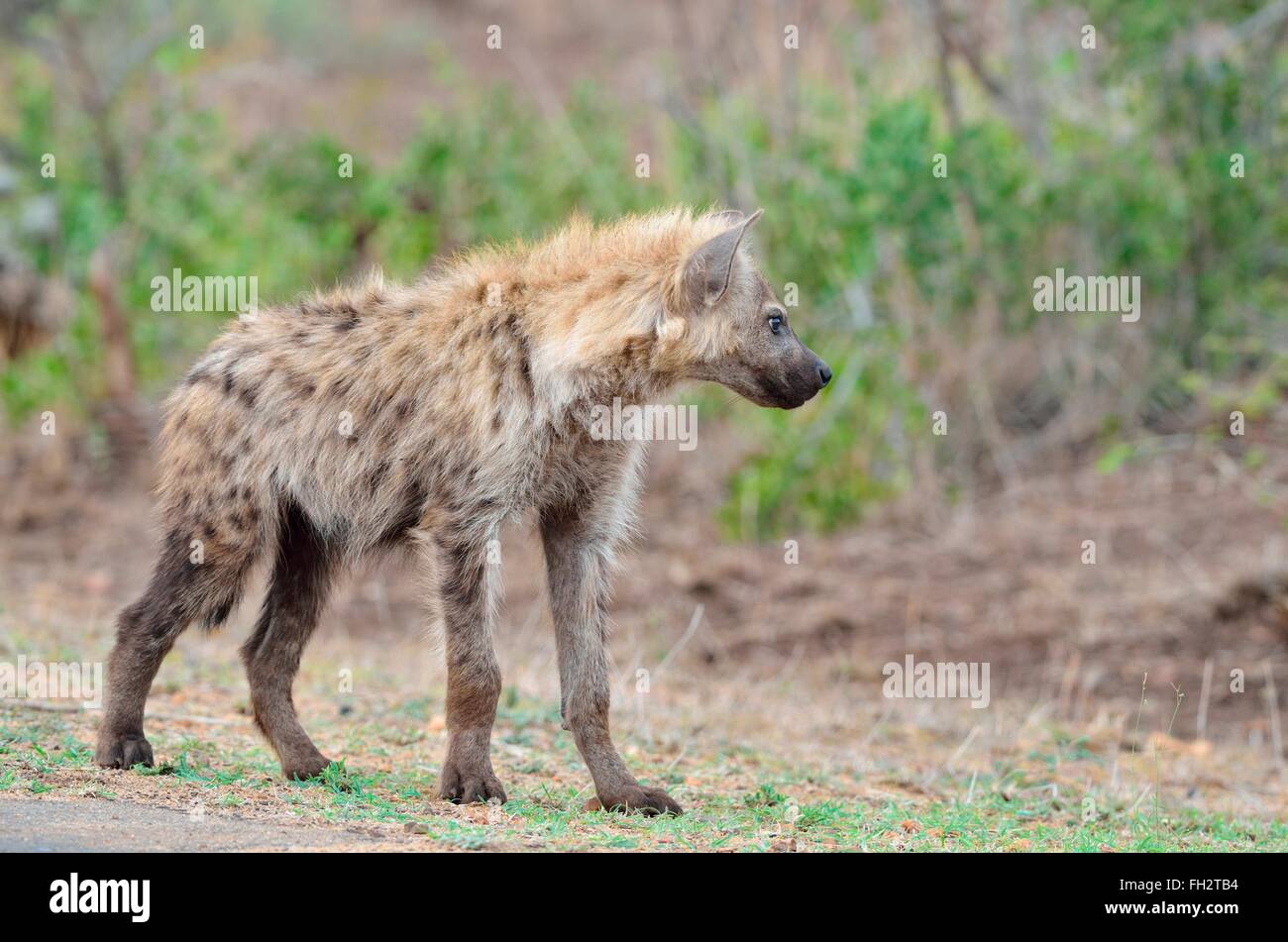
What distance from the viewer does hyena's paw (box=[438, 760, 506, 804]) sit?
511 cm

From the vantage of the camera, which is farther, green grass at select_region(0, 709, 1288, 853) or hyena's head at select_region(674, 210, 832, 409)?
hyena's head at select_region(674, 210, 832, 409)

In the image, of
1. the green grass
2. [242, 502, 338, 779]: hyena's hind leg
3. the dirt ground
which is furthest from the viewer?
[242, 502, 338, 779]: hyena's hind leg

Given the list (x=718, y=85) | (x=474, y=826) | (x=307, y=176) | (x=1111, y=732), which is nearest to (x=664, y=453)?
(x=718, y=85)

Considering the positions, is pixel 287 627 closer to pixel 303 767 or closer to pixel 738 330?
pixel 303 767

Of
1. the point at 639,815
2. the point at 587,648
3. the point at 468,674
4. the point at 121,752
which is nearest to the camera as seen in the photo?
the point at 639,815

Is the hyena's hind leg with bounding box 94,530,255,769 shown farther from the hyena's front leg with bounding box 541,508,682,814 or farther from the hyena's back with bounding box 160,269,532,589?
the hyena's front leg with bounding box 541,508,682,814

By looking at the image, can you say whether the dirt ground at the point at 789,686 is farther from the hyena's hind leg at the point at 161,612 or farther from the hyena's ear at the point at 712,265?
the hyena's ear at the point at 712,265

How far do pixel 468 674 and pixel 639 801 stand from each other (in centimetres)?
69

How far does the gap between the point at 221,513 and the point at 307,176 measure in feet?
27.1

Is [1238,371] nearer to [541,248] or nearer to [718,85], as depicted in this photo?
[718,85]

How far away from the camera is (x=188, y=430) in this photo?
5629 millimetres

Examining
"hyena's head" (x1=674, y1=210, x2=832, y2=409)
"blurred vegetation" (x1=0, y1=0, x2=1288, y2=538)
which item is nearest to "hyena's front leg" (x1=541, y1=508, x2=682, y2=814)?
"hyena's head" (x1=674, y1=210, x2=832, y2=409)

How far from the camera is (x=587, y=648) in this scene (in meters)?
5.47

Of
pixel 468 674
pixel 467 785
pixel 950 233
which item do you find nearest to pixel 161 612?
pixel 468 674
